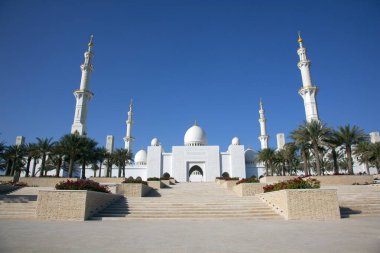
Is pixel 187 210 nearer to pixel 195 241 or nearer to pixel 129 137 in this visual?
pixel 195 241

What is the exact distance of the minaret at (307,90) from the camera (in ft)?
136

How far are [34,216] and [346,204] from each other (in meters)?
14.6

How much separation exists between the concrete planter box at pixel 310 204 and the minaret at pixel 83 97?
120ft

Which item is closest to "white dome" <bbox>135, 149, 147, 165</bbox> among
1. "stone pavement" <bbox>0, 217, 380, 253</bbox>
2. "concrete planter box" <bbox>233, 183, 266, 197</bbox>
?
"concrete planter box" <bbox>233, 183, 266, 197</bbox>

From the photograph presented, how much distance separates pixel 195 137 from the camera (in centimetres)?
5281

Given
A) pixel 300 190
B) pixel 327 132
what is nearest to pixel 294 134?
pixel 327 132

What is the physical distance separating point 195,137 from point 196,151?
15.1ft

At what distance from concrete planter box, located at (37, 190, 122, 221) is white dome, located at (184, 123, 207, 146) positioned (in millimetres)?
41418

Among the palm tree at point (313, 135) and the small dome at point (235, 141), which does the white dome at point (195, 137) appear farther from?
the palm tree at point (313, 135)

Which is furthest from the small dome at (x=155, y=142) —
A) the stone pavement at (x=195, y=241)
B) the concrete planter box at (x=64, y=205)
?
the stone pavement at (x=195, y=241)

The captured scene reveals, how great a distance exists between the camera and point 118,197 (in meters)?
15.2

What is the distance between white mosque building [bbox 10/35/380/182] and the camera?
42.4 metres

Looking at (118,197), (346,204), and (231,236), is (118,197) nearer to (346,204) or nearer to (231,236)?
(231,236)

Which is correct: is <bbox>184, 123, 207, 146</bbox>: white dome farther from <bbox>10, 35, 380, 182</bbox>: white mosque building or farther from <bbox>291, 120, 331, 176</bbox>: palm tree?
<bbox>291, 120, 331, 176</bbox>: palm tree
